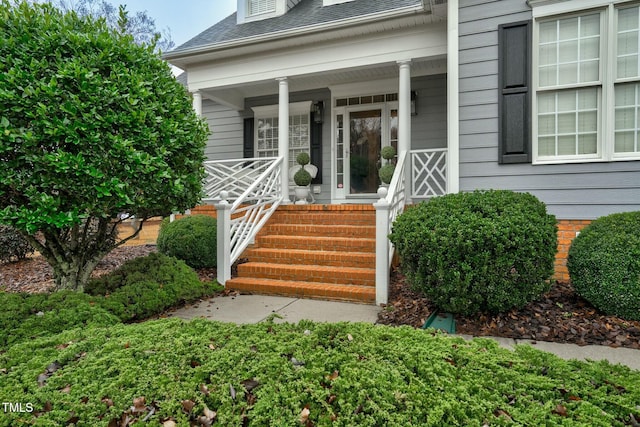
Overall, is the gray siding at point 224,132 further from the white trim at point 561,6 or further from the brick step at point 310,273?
the white trim at point 561,6

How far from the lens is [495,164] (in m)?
4.78

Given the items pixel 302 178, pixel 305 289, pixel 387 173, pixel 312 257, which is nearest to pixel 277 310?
pixel 305 289

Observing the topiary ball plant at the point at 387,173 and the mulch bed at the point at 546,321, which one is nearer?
the mulch bed at the point at 546,321

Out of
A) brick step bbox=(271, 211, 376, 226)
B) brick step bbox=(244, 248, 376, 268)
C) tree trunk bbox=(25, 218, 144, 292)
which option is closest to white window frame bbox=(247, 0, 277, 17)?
brick step bbox=(271, 211, 376, 226)

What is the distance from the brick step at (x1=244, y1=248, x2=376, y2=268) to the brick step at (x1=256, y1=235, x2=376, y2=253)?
13 centimetres

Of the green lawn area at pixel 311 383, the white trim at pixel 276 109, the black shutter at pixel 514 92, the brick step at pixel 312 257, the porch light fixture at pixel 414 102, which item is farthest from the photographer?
the white trim at pixel 276 109

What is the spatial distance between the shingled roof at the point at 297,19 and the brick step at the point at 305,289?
14.4ft

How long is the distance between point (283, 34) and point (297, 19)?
131 cm

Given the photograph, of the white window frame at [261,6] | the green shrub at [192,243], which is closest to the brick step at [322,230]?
the green shrub at [192,243]

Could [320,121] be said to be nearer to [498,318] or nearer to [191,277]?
[191,277]

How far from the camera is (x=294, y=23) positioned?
281 inches

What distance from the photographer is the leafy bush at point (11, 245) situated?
6.03 metres

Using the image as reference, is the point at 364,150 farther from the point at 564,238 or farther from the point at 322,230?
the point at 564,238

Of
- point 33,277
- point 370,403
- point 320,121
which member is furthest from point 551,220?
point 33,277
